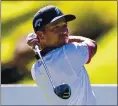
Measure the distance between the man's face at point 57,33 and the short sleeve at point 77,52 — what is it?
34mm

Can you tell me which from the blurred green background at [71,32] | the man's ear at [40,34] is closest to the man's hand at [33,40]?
the man's ear at [40,34]

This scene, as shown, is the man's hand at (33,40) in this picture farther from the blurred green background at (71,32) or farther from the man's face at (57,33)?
the blurred green background at (71,32)

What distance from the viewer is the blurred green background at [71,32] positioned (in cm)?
437

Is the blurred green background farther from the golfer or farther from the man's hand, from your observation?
the golfer

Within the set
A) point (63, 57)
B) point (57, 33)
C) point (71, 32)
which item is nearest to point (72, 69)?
point (63, 57)

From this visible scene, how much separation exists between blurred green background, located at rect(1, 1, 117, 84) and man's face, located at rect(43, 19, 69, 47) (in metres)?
2.06

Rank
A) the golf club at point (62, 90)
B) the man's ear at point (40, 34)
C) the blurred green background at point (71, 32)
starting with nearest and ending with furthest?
the golf club at point (62, 90) < the man's ear at point (40, 34) < the blurred green background at point (71, 32)

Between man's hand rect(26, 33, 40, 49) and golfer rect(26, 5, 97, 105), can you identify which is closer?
golfer rect(26, 5, 97, 105)

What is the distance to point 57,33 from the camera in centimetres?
225

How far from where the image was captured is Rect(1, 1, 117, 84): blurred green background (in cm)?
437

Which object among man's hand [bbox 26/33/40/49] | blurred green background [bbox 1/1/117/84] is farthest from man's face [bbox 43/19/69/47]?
blurred green background [bbox 1/1/117/84]

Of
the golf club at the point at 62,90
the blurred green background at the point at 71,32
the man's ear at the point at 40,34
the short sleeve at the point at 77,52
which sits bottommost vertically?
the blurred green background at the point at 71,32

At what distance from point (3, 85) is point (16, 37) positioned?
452mm

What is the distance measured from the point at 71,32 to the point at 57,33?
2.12 meters
